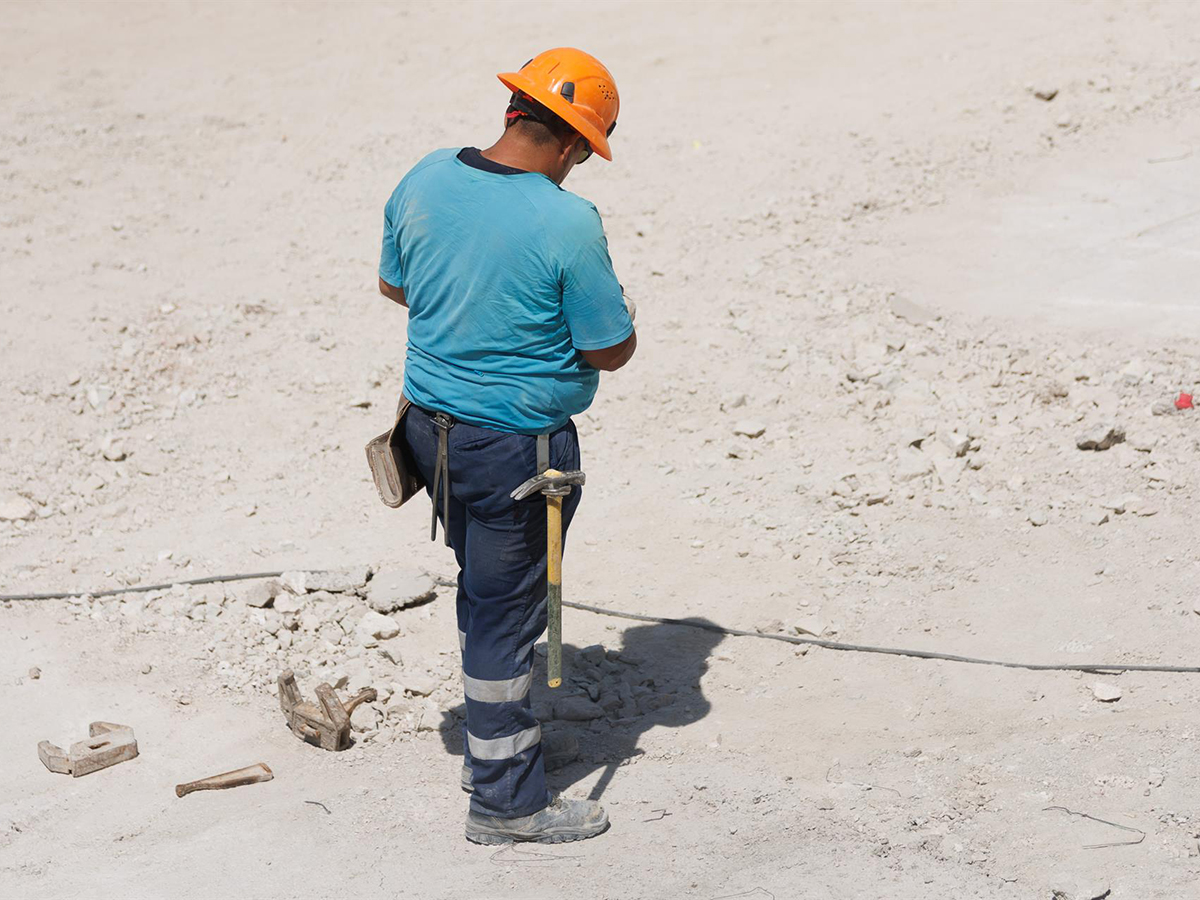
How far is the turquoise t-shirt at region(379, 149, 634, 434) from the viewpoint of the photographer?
304 cm

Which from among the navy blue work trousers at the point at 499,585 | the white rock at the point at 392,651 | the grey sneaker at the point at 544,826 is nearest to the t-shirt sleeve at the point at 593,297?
the navy blue work trousers at the point at 499,585

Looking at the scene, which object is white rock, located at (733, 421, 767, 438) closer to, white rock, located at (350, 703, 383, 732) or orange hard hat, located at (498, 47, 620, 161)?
white rock, located at (350, 703, 383, 732)

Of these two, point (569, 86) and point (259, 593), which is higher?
point (569, 86)

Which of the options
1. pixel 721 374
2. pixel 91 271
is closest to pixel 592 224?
pixel 721 374

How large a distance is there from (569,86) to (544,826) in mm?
2013

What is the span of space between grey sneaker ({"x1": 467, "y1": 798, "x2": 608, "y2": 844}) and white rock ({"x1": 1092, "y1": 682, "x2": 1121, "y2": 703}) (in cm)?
175

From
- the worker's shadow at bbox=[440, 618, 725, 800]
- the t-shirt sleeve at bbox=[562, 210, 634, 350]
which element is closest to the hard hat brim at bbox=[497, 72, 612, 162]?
the t-shirt sleeve at bbox=[562, 210, 634, 350]

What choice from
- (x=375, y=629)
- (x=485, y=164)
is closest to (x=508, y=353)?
(x=485, y=164)

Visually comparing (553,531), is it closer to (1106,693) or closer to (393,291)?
(393,291)

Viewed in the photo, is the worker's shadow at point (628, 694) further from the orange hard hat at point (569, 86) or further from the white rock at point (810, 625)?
the orange hard hat at point (569, 86)

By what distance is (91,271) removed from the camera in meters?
7.50

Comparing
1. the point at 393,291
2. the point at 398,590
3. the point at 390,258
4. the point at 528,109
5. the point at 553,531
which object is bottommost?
the point at 398,590

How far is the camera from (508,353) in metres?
3.17

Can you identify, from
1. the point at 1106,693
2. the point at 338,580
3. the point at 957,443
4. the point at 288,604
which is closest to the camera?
the point at 1106,693
